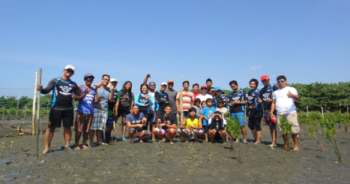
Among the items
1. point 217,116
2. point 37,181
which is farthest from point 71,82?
point 217,116

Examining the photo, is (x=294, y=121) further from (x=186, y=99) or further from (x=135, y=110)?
(x=135, y=110)

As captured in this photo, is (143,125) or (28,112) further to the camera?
(28,112)

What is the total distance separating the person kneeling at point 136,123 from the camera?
21.6 feet

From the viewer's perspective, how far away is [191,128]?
6855mm

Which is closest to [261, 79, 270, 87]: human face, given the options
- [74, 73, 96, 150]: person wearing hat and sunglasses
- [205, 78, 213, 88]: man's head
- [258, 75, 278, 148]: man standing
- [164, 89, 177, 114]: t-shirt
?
[258, 75, 278, 148]: man standing

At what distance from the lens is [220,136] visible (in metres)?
6.84

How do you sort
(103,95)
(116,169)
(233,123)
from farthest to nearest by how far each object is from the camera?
1. (103,95)
2. (233,123)
3. (116,169)

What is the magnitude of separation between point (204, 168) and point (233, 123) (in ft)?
4.66

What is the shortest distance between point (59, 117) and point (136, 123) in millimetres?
2144

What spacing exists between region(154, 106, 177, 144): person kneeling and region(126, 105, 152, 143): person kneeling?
335 millimetres

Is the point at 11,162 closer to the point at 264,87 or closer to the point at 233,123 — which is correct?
the point at 233,123

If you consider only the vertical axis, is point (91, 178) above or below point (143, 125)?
below

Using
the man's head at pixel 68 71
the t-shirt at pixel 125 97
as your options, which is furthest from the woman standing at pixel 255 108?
the man's head at pixel 68 71

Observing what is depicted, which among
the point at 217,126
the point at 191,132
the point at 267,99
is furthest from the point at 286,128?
the point at 191,132
